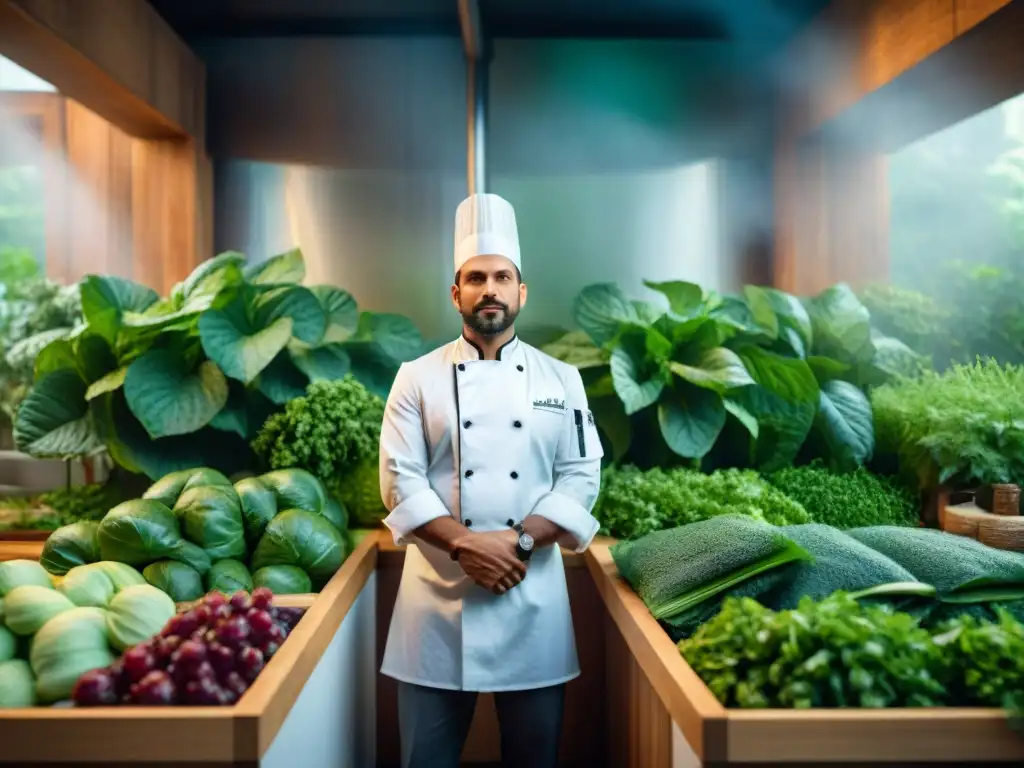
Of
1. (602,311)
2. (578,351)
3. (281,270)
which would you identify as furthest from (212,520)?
(602,311)

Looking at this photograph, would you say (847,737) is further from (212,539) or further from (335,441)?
(335,441)

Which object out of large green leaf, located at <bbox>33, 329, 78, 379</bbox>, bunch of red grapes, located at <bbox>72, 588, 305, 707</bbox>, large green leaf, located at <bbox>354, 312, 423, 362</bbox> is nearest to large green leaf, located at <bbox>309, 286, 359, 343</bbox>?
large green leaf, located at <bbox>354, 312, 423, 362</bbox>

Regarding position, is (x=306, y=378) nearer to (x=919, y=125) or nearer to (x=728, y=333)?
(x=728, y=333)

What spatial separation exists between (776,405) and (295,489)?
1443 millimetres

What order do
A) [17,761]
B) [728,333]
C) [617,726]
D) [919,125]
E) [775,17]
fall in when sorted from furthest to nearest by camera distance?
[775,17] → [919,125] → [728,333] → [617,726] → [17,761]

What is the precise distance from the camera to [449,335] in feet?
12.2

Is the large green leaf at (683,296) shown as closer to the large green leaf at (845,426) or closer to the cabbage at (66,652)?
the large green leaf at (845,426)

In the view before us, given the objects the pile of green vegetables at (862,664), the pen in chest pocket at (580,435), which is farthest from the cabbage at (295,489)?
the pile of green vegetables at (862,664)

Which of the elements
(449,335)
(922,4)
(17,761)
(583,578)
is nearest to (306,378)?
(449,335)

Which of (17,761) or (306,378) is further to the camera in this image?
(306,378)

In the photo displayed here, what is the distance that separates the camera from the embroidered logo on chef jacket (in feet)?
7.20

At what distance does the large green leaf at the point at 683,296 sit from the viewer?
3.15 meters

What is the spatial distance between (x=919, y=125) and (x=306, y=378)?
7.39 feet

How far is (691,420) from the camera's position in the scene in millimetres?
2898
